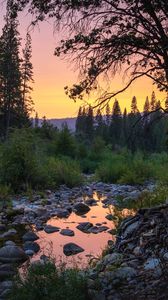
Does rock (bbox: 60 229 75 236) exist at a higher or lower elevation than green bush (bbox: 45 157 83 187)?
lower

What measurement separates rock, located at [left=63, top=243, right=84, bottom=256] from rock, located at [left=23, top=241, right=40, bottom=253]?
0.65 metres

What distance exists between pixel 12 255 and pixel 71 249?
1.46 m

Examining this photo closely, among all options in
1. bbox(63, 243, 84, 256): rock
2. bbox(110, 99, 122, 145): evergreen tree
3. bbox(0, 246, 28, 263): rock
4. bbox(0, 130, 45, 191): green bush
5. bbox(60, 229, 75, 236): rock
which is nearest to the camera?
bbox(0, 246, 28, 263): rock

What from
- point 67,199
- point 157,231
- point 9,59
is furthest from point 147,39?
point 9,59

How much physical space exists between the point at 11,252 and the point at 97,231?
3683 millimetres

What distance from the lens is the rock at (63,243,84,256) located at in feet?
36.9

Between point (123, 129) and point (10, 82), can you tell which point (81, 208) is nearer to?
point (10, 82)

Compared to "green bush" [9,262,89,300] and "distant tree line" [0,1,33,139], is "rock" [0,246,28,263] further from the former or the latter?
A: "distant tree line" [0,1,33,139]

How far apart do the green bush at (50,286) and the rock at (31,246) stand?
13.2 ft

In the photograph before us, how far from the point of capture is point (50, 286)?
23.1 feet

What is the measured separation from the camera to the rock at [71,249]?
36.9ft

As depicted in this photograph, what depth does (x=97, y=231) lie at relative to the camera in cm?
1377

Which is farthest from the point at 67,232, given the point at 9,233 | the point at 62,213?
the point at 62,213

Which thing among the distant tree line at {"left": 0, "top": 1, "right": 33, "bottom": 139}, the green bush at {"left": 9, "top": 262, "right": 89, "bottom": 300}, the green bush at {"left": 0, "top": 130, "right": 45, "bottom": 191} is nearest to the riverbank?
the green bush at {"left": 9, "top": 262, "right": 89, "bottom": 300}
